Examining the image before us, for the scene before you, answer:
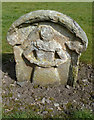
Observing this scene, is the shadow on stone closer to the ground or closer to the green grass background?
the ground

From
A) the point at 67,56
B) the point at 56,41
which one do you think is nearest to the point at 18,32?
the point at 56,41

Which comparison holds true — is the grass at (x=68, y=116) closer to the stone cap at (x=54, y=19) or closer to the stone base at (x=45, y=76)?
the stone base at (x=45, y=76)

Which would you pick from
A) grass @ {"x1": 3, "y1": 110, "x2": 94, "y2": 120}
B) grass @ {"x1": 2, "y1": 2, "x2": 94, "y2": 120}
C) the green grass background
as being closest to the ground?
grass @ {"x1": 3, "y1": 110, "x2": 94, "y2": 120}

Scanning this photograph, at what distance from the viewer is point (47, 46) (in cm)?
376

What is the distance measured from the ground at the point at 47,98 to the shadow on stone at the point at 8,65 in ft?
0.62

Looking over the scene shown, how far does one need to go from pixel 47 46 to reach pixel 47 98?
1.13 metres

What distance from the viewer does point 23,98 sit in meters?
3.83

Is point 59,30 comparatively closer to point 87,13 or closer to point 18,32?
point 18,32

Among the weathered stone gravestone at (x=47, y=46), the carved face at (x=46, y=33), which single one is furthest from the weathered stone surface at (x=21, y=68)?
the carved face at (x=46, y=33)

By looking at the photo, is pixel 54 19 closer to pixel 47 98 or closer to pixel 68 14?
pixel 47 98

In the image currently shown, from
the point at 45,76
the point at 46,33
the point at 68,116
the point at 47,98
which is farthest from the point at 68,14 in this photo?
the point at 68,116

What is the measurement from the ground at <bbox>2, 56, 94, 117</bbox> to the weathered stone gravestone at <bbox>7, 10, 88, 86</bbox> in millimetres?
208

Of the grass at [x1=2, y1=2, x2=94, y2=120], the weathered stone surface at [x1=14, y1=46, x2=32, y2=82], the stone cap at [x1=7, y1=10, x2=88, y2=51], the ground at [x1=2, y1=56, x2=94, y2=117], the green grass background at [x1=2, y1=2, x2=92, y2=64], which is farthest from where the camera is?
the green grass background at [x1=2, y1=2, x2=92, y2=64]

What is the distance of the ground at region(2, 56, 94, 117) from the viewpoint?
3.57 metres
